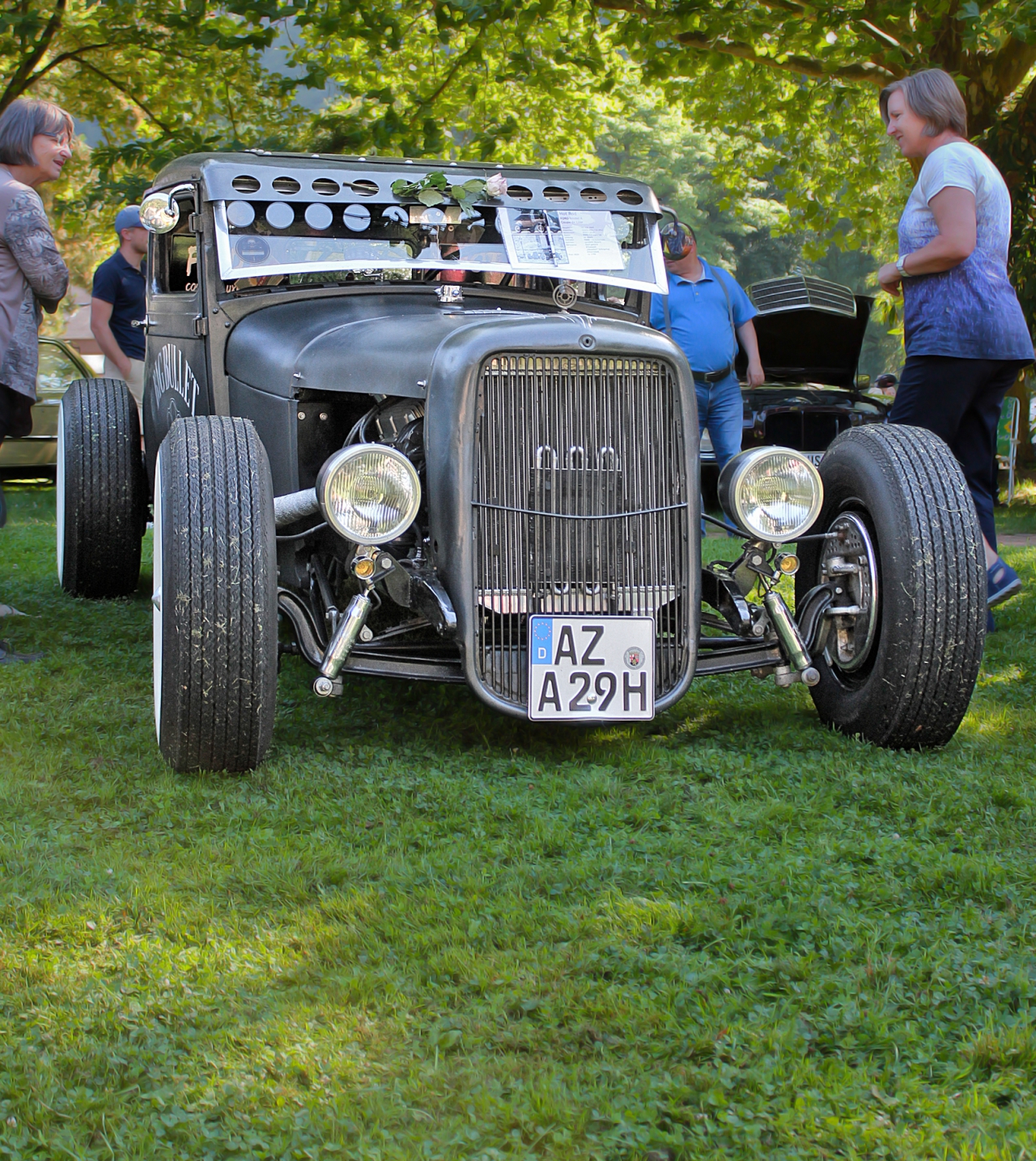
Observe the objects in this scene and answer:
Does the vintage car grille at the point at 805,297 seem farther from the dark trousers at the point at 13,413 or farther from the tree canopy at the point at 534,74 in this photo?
the dark trousers at the point at 13,413

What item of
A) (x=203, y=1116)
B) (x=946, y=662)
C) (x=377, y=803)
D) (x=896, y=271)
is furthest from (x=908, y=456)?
(x=203, y=1116)

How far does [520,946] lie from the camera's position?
2.63 meters

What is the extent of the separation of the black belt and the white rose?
2.52 m

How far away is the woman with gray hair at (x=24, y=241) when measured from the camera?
5.17m

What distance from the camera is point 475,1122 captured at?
204 centimetres

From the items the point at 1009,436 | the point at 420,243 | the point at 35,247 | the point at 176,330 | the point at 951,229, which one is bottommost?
the point at 1009,436

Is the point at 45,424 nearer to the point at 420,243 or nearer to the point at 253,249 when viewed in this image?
the point at 253,249

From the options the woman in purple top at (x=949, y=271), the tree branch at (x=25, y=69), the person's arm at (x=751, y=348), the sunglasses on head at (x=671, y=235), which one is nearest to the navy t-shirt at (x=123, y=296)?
the person's arm at (x=751, y=348)

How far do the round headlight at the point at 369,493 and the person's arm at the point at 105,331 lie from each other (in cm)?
489

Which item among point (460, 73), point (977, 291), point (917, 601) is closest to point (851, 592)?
point (917, 601)

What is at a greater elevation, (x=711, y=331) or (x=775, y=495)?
(x=711, y=331)

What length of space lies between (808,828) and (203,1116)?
180 cm

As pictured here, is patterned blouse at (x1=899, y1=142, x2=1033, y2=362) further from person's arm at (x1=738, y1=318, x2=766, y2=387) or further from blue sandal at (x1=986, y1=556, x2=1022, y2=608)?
person's arm at (x1=738, y1=318, x2=766, y2=387)

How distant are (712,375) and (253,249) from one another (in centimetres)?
324
